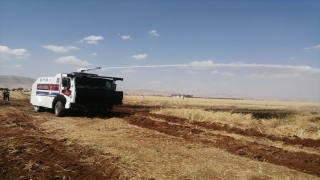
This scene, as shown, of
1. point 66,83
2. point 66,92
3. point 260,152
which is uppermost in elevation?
point 66,83

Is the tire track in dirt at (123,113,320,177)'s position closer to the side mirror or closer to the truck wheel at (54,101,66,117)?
the side mirror

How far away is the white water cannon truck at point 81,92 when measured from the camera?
1372 cm

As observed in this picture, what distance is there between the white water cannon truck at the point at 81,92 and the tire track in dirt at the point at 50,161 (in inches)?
235

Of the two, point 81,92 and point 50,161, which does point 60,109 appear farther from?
point 50,161

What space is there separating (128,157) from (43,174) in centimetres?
201

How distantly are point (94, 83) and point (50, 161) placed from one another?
9.20 metres

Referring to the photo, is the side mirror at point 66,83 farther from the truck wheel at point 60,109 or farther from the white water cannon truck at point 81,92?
the truck wheel at point 60,109

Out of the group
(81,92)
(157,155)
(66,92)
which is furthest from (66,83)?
(157,155)

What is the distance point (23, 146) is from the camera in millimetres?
6852

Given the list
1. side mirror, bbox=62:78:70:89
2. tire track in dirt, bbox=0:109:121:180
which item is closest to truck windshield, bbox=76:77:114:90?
side mirror, bbox=62:78:70:89

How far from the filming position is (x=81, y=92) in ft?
44.7

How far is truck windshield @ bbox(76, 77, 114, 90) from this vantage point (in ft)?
46.0

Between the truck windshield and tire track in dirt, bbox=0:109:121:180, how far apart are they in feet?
21.3

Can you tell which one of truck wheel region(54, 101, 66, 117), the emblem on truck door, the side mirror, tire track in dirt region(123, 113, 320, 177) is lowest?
tire track in dirt region(123, 113, 320, 177)
